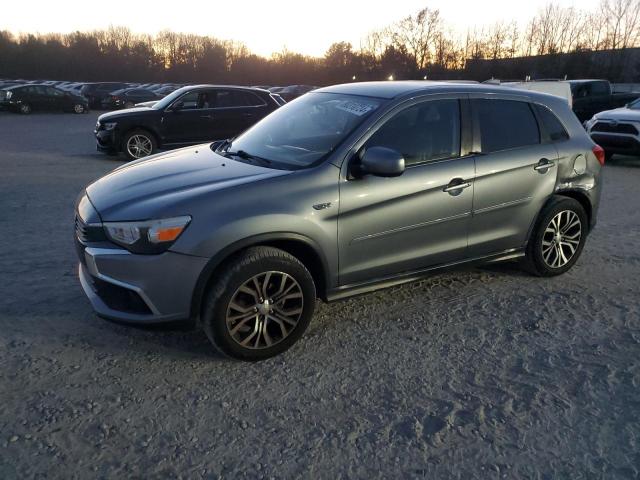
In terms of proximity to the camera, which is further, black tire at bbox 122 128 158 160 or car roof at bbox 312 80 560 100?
black tire at bbox 122 128 158 160

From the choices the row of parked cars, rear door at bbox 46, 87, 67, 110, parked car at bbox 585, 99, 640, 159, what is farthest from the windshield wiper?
rear door at bbox 46, 87, 67, 110

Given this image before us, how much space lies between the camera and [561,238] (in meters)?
4.82

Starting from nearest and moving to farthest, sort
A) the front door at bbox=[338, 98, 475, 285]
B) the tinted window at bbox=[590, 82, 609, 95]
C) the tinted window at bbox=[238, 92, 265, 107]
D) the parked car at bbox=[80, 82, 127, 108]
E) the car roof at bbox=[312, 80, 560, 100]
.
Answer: the front door at bbox=[338, 98, 475, 285]
the car roof at bbox=[312, 80, 560, 100]
the tinted window at bbox=[238, 92, 265, 107]
the tinted window at bbox=[590, 82, 609, 95]
the parked car at bbox=[80, 82, 127, 108]

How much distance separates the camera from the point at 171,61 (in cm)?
7544

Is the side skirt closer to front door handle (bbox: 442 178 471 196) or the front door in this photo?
the front door

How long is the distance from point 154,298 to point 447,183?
2.20m

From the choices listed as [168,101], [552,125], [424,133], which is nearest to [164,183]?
[424,133]

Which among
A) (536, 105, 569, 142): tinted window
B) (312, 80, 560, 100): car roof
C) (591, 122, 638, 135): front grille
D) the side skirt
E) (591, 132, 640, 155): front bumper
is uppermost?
(312, 80, 560, 100): car roof

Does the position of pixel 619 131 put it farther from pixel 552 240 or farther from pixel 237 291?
pixel 237 291

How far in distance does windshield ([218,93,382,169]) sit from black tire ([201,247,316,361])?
709 mm

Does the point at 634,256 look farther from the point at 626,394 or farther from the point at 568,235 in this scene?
the point at 626,394

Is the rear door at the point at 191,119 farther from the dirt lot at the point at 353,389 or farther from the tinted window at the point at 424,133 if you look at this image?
the tinted window at the point at 424,133

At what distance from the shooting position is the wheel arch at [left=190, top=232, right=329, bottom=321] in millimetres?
3154

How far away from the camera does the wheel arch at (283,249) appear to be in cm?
315
